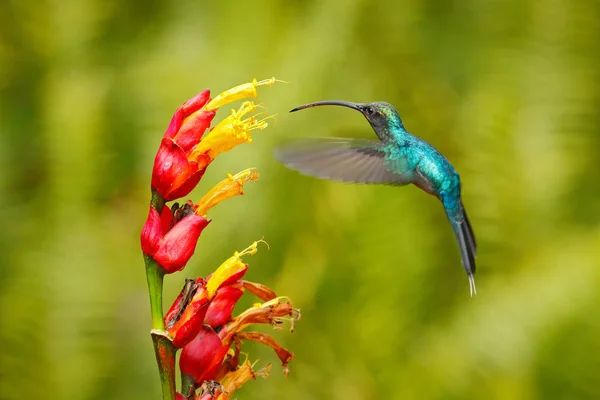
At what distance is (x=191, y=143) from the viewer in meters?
0.98

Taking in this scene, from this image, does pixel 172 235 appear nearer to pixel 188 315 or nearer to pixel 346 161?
pixel 188 315

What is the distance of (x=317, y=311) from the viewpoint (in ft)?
6.48

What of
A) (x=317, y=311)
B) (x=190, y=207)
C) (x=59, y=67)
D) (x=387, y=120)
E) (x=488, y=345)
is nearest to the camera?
(x=190, y=207)

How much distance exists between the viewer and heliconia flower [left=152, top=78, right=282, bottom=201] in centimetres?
95

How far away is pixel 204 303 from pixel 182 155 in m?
0.16

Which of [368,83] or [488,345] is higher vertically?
[368,83]

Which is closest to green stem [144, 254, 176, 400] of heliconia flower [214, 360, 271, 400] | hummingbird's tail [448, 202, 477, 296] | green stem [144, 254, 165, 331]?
green stem [144, 254, 165, 331]

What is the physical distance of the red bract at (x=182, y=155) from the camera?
95cm

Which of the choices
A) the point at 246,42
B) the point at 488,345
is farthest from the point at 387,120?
the point at 246,42

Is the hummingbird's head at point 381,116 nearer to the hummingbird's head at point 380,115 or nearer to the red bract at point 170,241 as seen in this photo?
the hummingbird's head at point 380,115

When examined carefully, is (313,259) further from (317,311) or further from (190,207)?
(190,207)

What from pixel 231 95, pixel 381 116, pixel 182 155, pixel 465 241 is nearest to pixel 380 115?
pixel 381 116

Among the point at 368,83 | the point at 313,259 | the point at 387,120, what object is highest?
the point at 387,120

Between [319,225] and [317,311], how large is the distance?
0.21 m
